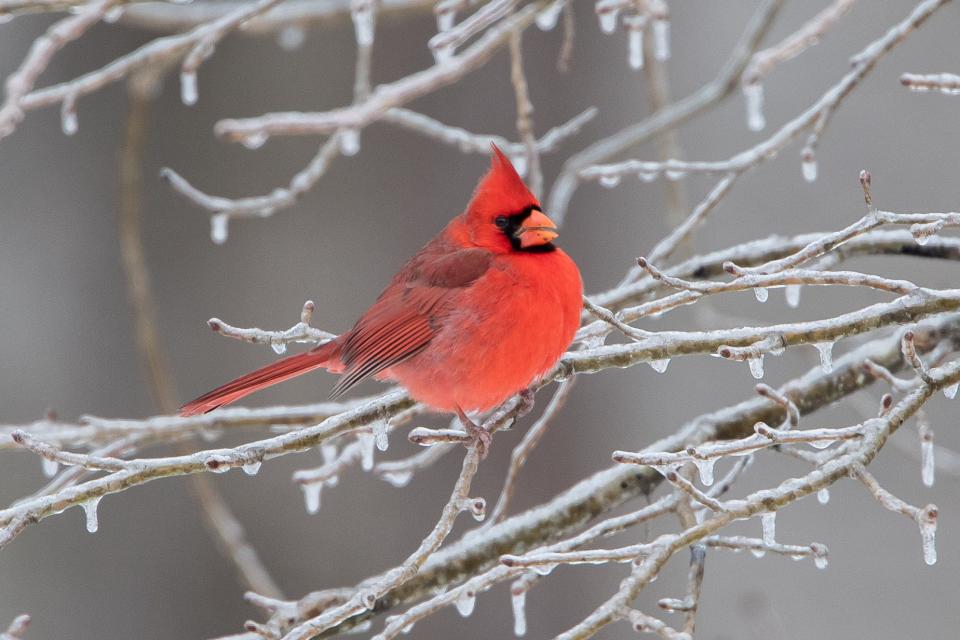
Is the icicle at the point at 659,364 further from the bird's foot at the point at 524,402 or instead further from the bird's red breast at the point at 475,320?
the bird's foot at the point at 524,402

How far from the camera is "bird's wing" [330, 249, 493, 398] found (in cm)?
262

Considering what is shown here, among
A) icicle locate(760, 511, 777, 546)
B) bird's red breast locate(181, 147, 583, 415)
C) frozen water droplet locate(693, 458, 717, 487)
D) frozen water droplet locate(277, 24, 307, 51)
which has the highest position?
frozen water droplet locate(277, 24, 307, 51)

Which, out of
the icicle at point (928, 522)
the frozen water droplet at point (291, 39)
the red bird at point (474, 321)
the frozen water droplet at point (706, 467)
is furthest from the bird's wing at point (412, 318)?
the frozen water droplet at point (291, 39)

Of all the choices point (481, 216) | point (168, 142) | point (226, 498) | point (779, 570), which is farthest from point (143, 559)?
point (779, 570)

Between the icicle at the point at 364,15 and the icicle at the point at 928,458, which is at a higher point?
the icicle at the point at 364,15

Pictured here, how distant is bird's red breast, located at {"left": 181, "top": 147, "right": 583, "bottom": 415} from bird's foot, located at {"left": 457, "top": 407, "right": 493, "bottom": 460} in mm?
30

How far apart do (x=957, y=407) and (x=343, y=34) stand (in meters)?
4.06

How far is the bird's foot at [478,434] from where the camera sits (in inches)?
89.2

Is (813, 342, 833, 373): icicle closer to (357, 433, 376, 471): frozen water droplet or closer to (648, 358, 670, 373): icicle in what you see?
(648, 358, 670, 373): icicle

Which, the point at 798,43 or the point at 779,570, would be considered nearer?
the point at 798,43

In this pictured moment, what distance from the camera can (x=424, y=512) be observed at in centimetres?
367

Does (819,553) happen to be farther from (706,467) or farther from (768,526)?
(706,467)

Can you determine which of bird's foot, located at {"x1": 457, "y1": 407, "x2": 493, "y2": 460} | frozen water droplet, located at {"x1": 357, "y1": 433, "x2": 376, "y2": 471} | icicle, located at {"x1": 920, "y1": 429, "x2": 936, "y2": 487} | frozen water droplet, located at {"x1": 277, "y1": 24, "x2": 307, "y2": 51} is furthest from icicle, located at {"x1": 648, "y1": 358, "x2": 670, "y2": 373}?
frozen water droplet, located at {"x1": 277, "y1": 24, "x2": 307, "y2": 51}

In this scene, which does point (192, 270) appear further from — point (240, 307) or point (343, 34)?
point (343, 34)
